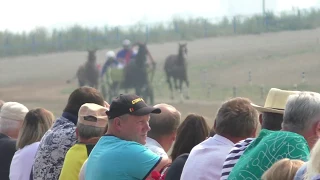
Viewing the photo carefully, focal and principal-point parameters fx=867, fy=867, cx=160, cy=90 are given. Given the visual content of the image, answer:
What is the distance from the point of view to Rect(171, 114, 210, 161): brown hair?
568cm

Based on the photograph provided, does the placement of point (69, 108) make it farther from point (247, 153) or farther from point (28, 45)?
point (28, 45)

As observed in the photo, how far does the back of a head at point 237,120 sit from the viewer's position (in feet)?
17.0

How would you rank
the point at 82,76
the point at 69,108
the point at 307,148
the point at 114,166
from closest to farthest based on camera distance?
the point at 307,148
the point at 114,166
the point at 69,108
the point at 82,76

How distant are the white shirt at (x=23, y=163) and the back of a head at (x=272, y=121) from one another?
2.39 meters

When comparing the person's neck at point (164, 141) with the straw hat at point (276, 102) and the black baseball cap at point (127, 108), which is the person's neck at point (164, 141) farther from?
the straw hat at point (276, 102)

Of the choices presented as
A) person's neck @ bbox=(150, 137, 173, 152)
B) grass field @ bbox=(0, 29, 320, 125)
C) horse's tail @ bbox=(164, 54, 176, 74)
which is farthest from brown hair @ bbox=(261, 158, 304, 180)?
horse's tail @ bbox=(164, 54, 176, 74)

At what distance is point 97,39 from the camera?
5059cm

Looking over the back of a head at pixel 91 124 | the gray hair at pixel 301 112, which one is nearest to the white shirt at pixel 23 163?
the back of a head at pixel 91 124

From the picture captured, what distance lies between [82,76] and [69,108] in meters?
25.6

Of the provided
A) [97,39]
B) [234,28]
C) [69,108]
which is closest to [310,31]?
[234,28]

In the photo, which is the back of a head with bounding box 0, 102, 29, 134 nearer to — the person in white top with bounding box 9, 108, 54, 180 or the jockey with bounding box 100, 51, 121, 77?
the person in white top with bounding box 9, 108, 54, 180

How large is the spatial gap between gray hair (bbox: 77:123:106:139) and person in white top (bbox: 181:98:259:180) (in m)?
0.93

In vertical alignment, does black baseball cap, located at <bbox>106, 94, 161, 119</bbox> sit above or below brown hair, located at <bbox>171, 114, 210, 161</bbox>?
above

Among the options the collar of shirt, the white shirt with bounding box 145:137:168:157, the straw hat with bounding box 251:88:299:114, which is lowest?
the white shirt with bounding box 145:137:168:157
